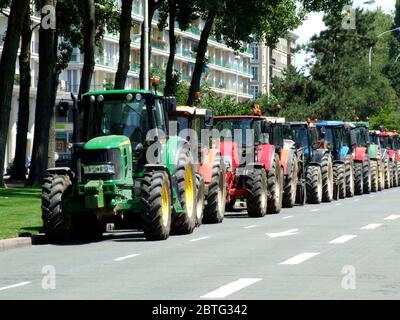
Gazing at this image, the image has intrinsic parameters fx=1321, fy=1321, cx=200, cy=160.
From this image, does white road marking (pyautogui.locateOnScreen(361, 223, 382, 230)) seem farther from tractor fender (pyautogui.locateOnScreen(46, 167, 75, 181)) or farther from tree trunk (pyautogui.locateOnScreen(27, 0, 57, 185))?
tree trunk (pyautogui.locateOnScreen(27, 0, 57, 185))

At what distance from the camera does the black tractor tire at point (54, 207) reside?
957 inches

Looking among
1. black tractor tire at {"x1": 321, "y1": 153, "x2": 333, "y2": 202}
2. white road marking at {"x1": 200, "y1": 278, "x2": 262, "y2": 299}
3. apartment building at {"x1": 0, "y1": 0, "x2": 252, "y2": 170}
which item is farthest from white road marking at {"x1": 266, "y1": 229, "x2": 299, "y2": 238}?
apartment building at {"x1": 0, "y1": 0, "x2": 252, "y2": 170}

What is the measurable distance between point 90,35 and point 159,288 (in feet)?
98.0

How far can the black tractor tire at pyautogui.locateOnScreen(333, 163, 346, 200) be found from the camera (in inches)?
1833

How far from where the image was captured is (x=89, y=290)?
48.9 feet

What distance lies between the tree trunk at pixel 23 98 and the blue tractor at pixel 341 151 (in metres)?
14.1

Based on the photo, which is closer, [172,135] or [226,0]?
[172,135]

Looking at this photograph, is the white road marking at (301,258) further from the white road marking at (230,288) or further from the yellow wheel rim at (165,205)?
the yellow wheel rim at (165,205)

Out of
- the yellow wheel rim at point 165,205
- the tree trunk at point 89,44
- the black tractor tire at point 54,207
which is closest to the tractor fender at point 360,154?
the tree trunk at point 89,44

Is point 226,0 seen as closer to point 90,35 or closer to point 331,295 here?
point 90,35

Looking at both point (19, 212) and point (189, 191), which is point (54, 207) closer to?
point (189, 191)

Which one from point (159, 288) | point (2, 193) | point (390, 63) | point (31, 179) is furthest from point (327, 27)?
point (159, 288)

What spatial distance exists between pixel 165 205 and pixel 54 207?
207cm

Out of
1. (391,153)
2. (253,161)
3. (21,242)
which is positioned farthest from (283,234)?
(391,153)
